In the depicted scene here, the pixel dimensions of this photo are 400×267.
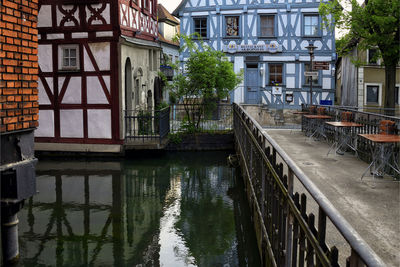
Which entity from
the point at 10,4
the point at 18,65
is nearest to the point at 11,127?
the point at 18,65

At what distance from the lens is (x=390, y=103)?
1991 cm

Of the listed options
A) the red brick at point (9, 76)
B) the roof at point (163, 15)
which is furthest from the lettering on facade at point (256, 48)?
the red brick at point (9, 76)

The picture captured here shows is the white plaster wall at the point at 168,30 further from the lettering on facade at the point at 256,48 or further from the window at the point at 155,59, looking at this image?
the window at the point at 155,59

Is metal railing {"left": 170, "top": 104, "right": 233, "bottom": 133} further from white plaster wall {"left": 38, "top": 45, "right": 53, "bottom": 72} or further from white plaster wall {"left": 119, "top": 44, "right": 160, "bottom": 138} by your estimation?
white plaster wall {"left": 38, "top": 45, "right": 53, "bottom": 72}

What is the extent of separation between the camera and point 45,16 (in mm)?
15773

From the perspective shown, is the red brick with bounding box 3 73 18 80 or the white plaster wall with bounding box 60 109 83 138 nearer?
the red brick with bounding box 3 73 18 80

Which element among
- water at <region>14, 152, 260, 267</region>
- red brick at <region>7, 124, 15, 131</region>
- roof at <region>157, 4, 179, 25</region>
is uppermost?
roof at <region>157, 4, 179, 25</region>

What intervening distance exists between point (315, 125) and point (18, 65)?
12055 mm

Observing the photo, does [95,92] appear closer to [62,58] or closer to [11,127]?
[62,58]

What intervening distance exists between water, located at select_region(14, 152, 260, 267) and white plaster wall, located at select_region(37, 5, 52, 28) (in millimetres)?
4918

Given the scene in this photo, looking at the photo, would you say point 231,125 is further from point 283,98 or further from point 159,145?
point 283,98

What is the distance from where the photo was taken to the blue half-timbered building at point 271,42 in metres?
26.9

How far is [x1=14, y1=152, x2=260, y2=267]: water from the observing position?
6.80 m

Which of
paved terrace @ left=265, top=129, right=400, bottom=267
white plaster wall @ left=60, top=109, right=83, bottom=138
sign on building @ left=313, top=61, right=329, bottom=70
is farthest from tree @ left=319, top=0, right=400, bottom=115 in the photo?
white plaster wall @ left=60, top=109, right=83, bottom=138
